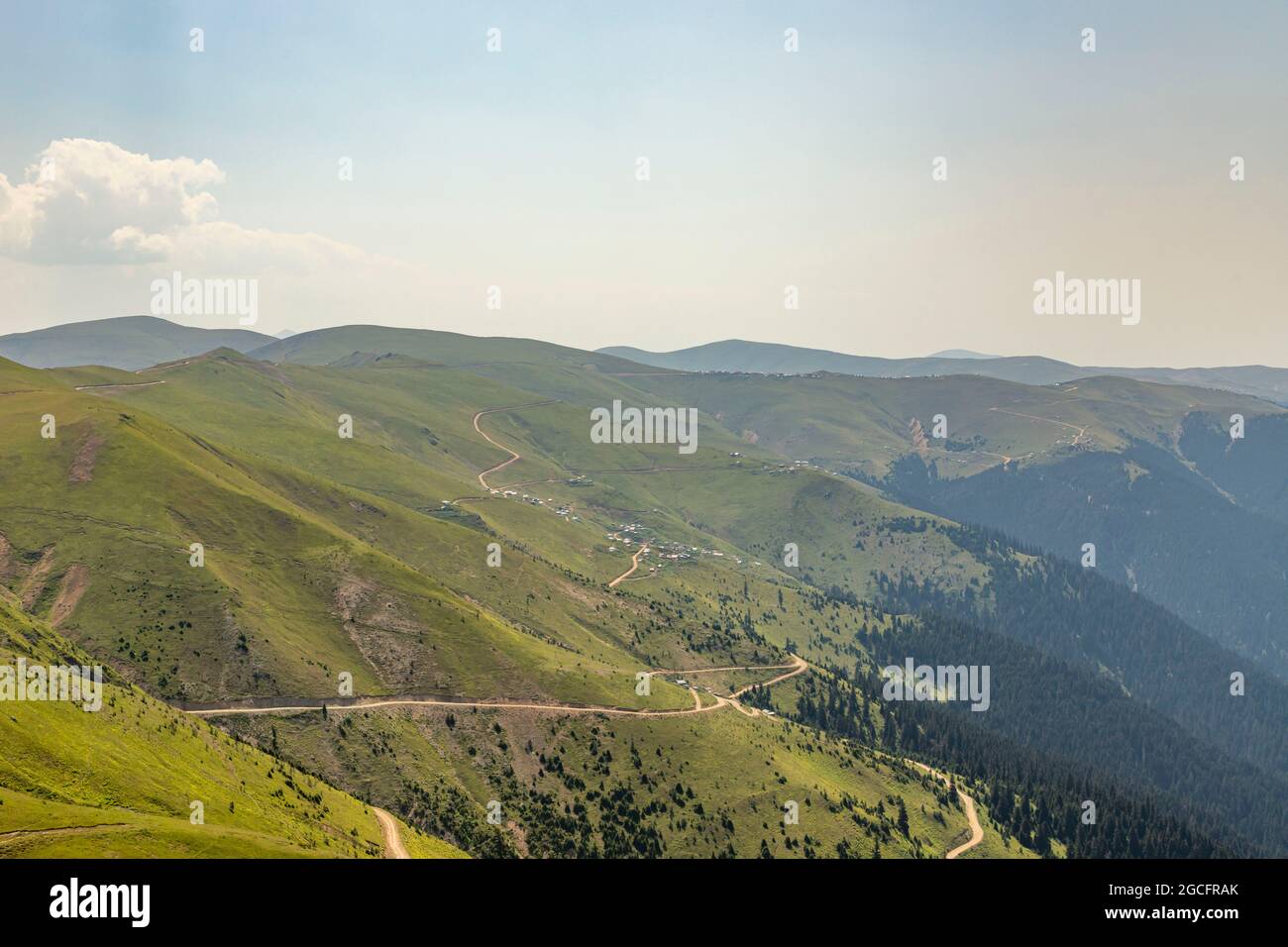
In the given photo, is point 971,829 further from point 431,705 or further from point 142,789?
point 142,789

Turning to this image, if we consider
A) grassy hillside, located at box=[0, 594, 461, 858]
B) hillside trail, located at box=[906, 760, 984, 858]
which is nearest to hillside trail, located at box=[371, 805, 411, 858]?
grassy hillside, located at box=[0, 594, 461, 858]

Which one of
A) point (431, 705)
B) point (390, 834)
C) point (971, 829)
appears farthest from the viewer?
point (971, 829)

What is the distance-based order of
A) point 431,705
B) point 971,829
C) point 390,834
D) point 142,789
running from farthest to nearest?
1. point 971,829
2. point 431,705
3. point 390,834
4. point 142,789

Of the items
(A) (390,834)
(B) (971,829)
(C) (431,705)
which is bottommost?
(B) (971,829)

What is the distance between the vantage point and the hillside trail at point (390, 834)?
113850 mm

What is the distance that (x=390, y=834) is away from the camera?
413ft

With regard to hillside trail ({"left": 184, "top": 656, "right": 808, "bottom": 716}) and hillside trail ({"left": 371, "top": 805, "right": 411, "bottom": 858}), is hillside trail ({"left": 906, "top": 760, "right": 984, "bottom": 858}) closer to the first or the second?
hillside trail ({"left": 184, "top": 656, "right": 808, "bottom": 716})

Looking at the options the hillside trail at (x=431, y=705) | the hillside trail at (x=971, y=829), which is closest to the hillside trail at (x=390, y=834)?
the hillside trail at (x=431, y=705)

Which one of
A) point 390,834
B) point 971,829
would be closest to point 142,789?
point 390,834

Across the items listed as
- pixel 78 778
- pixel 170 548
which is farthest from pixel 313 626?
pixel 78 778
